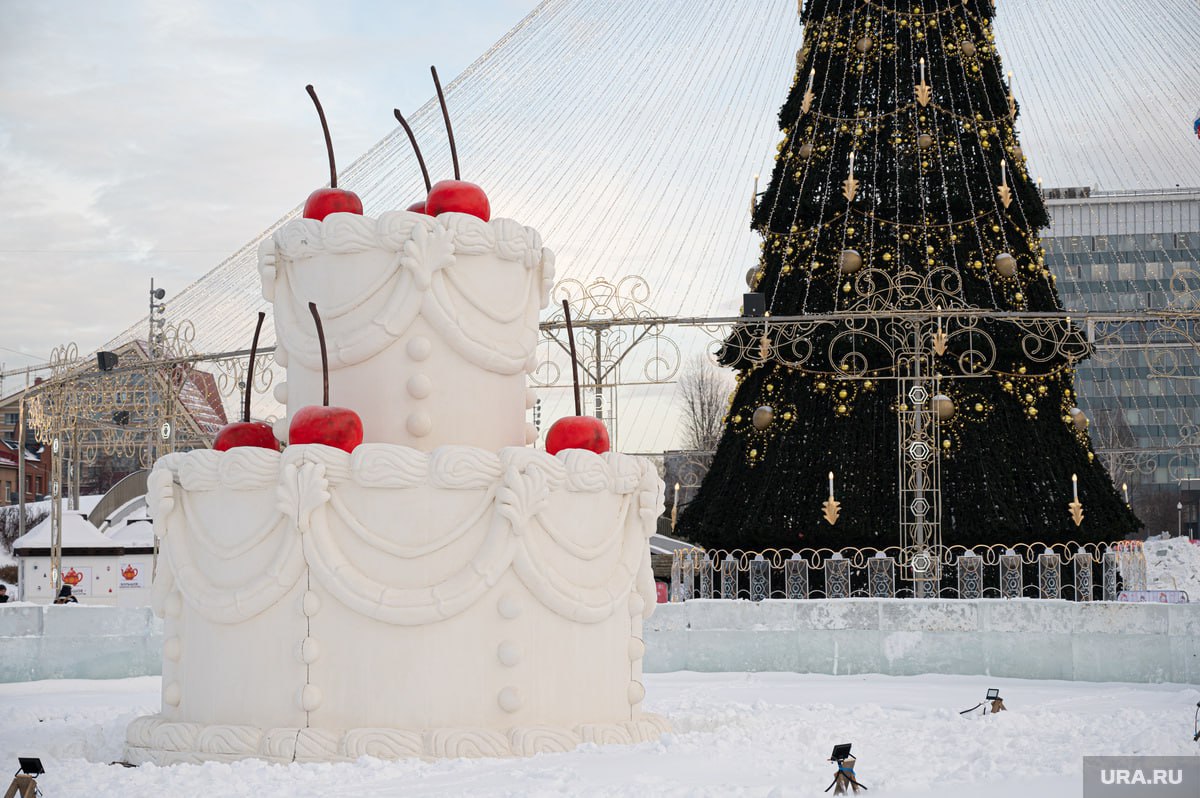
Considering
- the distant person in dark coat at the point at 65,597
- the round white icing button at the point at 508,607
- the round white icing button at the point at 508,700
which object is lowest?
the distant person in dark coat at the point at 65,597

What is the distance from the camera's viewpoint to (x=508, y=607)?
790 centimetres

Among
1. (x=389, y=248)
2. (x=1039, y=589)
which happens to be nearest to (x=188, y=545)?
(x=389, y=248)

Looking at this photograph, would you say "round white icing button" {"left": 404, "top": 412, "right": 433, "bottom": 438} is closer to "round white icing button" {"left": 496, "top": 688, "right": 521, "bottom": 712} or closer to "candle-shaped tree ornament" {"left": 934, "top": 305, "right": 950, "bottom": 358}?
"round white icing button" {"left": 496, "top": 688, "right": 521, "bottom": 712}

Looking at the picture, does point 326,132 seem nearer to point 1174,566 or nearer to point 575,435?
point 575,435

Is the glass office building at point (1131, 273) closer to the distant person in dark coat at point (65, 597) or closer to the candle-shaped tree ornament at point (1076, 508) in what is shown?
the candle-shaped tree ornament at point (1076, 508)

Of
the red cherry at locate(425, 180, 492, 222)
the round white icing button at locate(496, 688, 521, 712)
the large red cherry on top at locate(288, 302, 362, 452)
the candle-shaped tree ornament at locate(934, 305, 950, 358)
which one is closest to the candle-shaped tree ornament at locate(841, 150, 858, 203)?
the candle-shaped tree ornament at locate(934, 305, 950, 358)

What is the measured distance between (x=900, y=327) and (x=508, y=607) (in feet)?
41.3

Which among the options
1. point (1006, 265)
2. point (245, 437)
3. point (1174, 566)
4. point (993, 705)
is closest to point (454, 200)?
point (245, 437)

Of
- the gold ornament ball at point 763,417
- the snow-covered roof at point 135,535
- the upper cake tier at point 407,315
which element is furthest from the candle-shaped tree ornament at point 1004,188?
the snow-covered roof at point 135,535

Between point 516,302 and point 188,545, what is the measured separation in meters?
2.70

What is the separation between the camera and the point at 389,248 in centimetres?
846

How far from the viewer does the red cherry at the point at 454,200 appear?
29.0ft

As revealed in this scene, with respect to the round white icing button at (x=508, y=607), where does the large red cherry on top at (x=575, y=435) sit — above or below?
above

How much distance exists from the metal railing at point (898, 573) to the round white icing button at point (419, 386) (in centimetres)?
976
